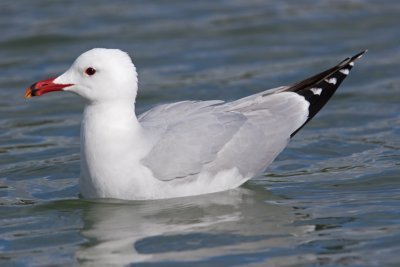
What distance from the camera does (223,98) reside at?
11.6 m

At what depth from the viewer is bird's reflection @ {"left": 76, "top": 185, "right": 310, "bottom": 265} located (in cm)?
693

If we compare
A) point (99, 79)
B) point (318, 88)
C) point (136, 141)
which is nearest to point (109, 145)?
point (136, 141)

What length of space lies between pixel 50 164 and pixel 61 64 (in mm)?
3743

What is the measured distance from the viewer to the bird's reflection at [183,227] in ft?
22.7

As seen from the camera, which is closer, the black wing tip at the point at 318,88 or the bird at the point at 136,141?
the bird at the point at 136,141

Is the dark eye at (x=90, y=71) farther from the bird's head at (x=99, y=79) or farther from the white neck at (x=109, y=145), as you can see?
the white neck at (x=109, y=145)

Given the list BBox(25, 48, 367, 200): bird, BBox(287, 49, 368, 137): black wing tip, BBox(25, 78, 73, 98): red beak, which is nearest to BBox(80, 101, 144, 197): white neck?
BBox(25, 48, 367, 200): bird

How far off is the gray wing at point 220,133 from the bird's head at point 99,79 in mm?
421

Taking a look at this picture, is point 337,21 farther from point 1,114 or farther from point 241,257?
point 241,257

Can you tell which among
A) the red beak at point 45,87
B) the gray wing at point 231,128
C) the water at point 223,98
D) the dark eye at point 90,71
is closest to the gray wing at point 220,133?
the gray wing at point 231,128

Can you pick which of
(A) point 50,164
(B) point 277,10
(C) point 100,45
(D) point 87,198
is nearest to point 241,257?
(D) point 87,198

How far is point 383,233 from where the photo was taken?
722 centimetres

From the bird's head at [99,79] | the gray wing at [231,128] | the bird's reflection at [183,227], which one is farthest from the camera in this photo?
the gray wing at [231,128]

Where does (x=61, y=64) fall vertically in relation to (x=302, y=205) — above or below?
above
